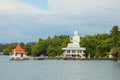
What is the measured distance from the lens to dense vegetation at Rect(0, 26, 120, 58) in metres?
102

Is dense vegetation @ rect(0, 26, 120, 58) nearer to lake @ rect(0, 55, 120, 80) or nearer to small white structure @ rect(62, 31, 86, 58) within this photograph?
small white structure @ rect(62, 31, 86, 58)

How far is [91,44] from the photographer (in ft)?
361

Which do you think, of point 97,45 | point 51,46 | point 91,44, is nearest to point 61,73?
point 97,45

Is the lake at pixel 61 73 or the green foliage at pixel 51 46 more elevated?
the green foliage at pixel 51 46

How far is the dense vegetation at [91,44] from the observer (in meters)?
102

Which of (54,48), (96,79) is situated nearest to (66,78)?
(96,79)

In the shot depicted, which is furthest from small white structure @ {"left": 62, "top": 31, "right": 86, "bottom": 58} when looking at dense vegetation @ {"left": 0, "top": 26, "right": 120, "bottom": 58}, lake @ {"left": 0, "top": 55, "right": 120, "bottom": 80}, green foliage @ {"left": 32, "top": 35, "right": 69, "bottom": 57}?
lake @ {"left": 0, "top": 55, "right": 120, "bottom": 80}

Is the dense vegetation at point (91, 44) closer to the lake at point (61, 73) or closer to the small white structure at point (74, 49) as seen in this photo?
the small white structure at point (74, 49)

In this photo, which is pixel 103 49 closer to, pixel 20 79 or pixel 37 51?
pixel 37 51

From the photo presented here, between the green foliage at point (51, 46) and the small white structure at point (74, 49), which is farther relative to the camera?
the green foliage at point (51, 46)

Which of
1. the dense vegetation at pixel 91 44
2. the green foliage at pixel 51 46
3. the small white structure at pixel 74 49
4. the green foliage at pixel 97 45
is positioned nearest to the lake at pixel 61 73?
the dense vegetation at pixel 91 44

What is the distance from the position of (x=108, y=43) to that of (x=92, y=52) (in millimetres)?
5412

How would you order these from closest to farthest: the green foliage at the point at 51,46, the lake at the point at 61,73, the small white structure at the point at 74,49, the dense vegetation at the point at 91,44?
the lake at the point at 61,73
the dense vegetation at the point at 91,44
the small white structure at the point at 74,49
the green foliage at the point at 51,46

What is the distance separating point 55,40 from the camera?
126562 mm
